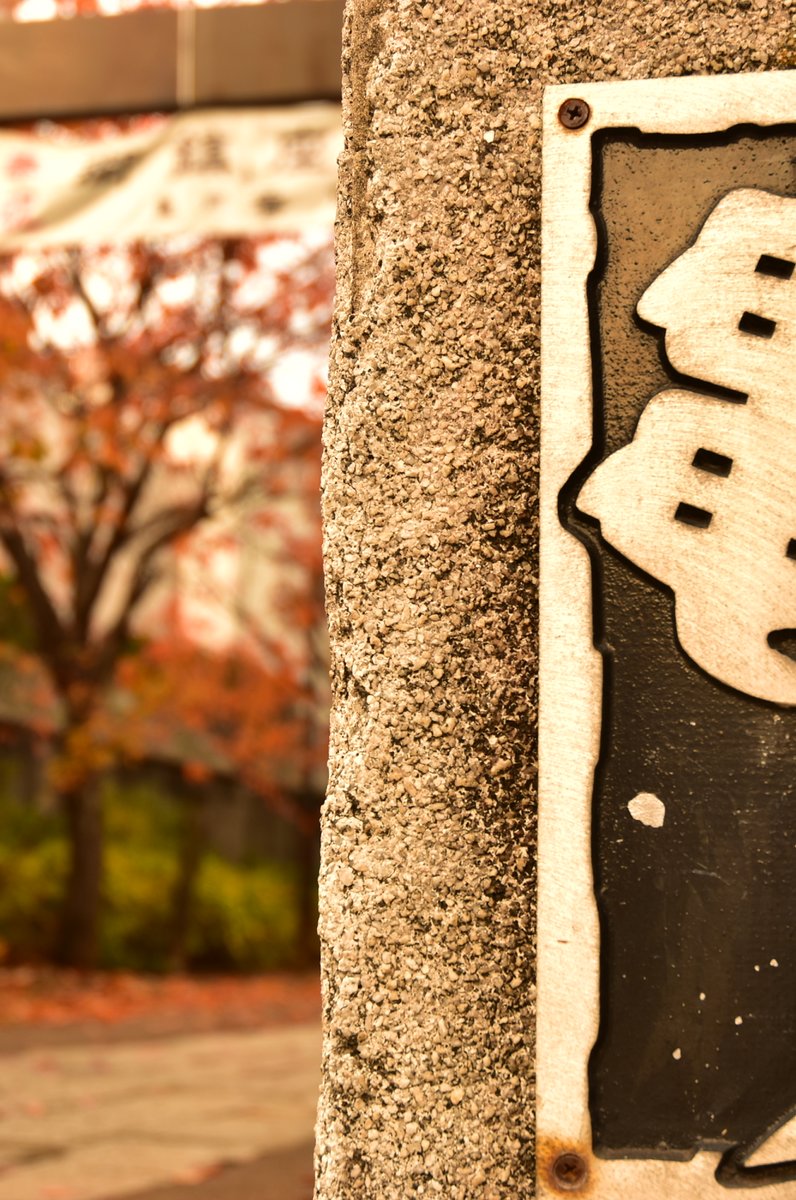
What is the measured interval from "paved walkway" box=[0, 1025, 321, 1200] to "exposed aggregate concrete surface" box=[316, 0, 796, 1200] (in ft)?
10.8

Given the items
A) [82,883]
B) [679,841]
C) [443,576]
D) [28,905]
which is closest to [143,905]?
[28,905]

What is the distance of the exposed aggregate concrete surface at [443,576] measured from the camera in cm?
133

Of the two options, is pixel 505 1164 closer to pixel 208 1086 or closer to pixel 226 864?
pixel 208 1086

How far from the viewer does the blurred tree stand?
30.5ft

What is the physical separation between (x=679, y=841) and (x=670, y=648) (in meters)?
0.18

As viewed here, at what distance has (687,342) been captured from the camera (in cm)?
129

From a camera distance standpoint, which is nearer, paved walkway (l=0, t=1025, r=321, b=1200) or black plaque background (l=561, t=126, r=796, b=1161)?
black plaque background (l=561, t=126, r=796, b=1161)

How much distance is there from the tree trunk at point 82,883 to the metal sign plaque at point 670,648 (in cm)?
958

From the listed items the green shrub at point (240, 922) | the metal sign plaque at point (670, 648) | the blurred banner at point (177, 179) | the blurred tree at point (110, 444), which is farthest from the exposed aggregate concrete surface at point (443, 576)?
the green shrub at point (240, 922)

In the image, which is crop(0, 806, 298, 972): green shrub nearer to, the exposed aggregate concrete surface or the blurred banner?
the blurred banner

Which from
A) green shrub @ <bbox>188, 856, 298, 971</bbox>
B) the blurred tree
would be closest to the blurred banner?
the blurred tree

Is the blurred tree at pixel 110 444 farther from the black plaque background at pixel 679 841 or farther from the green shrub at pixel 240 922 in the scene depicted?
the black plaque background at pixel 679 841

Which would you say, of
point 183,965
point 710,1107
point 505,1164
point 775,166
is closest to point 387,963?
point 505,1164

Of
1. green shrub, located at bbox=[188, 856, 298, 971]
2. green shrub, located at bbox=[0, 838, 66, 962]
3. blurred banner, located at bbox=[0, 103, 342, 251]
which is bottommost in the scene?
green shrub, located at bbox=[188, 856, 298, 971]
